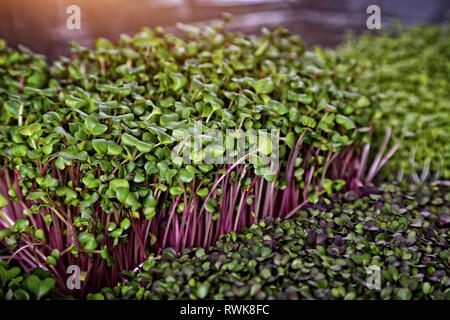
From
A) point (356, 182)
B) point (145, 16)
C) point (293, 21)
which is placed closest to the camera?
point (356, 182)

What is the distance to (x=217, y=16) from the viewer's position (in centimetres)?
242

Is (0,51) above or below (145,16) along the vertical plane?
below

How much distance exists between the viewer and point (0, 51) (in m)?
1.43

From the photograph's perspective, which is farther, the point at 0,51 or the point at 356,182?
the point at 0,51

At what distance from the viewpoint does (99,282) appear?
0.97 meters

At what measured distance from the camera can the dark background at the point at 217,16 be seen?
199 cm

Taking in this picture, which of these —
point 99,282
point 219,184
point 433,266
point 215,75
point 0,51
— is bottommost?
point 99,282

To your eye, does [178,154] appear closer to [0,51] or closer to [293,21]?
[0,51]

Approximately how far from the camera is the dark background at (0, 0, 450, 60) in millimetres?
→ 1987
